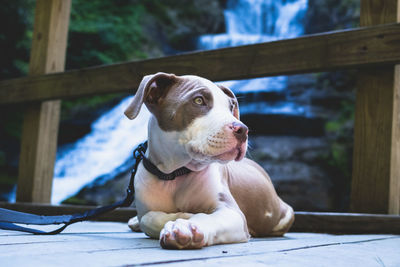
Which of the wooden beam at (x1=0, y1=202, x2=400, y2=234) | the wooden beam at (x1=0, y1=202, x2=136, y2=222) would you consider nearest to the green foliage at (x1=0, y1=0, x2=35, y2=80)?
the wooden beam at (x1=0, y1=202, x2=136, y2=222)

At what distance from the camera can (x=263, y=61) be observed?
2938 mm

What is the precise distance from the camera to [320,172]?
27.2ft

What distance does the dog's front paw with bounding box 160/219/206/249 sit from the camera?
1.76m

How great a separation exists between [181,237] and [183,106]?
69cm

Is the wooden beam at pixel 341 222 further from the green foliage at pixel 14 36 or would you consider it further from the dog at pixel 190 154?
the green foliage at pixel 14 36

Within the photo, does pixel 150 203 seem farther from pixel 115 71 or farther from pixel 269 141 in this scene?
pixel 269 141

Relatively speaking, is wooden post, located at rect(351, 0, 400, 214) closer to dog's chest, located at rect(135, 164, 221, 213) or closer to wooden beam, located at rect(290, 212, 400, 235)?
wooden beam, located at rect(290, 212, 400, 235)

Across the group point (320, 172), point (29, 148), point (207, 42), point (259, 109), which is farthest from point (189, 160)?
point (207, 42)

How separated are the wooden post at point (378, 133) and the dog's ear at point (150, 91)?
1.24 meters

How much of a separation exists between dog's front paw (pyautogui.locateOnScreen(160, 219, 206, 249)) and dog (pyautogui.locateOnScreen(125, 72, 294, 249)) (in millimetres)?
127

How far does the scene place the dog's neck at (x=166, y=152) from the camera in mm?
2223

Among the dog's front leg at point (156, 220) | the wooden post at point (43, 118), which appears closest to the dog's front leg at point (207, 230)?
the dog's front leg at point (156, 220)

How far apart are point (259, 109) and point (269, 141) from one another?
1.05m

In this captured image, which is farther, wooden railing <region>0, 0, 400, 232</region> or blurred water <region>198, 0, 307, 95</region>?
blurred water <region>198, 0, 307, 95</region>
